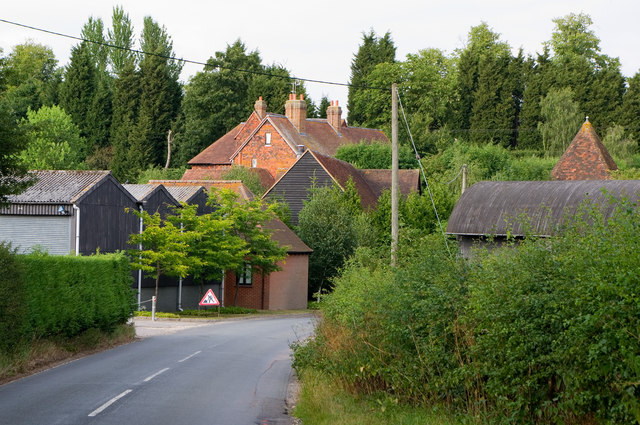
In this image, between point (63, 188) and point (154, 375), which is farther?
point (63, 188)

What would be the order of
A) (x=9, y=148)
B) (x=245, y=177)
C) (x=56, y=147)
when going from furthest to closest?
(x=56, y=147), (x=245, y=177), (x=9, y=148)

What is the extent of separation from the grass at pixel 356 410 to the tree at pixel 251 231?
88.7 feet

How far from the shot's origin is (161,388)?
15445 mm

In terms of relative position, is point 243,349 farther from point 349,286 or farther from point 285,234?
point 285,234

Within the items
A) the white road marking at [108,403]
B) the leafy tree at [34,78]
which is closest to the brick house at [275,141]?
the leafy tree at [34,78]

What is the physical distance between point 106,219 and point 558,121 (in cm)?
5346

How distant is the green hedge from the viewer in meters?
19.0

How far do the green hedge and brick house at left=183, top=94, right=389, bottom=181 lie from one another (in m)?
41.8

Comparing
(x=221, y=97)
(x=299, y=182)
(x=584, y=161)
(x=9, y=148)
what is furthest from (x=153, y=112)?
(x=9, y=148)

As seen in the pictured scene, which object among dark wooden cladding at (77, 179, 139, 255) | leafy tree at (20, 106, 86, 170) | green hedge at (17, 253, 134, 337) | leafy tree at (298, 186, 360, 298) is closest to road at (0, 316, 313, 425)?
green hedge at (17, 253, 134, 337)

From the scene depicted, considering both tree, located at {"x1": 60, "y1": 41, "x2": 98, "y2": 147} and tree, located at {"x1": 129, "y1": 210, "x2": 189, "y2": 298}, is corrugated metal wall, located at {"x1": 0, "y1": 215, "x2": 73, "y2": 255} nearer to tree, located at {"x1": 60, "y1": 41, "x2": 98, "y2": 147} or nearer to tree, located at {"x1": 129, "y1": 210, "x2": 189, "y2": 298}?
tree, located at {"x1": 129, "y1": 210, "x2": 189, "y2": 298}

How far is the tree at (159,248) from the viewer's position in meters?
36.2

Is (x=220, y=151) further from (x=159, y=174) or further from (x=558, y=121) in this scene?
(x=558, y=121)

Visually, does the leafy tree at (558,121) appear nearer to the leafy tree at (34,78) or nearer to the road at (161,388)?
the leafy tree at (34,78)
